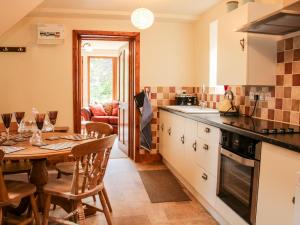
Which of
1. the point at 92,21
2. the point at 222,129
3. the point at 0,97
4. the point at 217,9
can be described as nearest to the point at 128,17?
the point at 92,21

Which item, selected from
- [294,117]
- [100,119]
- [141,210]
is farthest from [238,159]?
[100,119]

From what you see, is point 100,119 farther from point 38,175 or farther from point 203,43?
point 38,175

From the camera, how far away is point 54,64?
405 centimetres

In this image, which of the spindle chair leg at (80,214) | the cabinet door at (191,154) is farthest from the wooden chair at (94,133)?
the cabinet door at (191,154)

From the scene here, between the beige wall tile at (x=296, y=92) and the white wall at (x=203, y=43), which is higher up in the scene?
the white wall at (x=203, y=43)

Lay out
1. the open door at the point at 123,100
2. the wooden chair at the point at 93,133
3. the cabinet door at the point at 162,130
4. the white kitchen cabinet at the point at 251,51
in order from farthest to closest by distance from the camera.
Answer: the open door at the point at 123,100
the cabinet door at the point at 162,130
the wooden chair at the point at 93,133
the white kitchen cabinet at the point at 251,51

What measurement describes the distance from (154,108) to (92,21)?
157cm

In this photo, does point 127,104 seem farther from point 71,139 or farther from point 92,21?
point 71,139

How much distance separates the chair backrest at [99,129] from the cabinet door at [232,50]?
1222 millimetres

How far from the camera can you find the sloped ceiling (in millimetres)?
2853

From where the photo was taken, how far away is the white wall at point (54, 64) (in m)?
3.96

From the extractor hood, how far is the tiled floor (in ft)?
5.50

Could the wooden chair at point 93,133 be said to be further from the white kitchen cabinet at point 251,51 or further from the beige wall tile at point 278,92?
the beige wall tile at point 278,92

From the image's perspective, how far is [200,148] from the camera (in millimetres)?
2723
